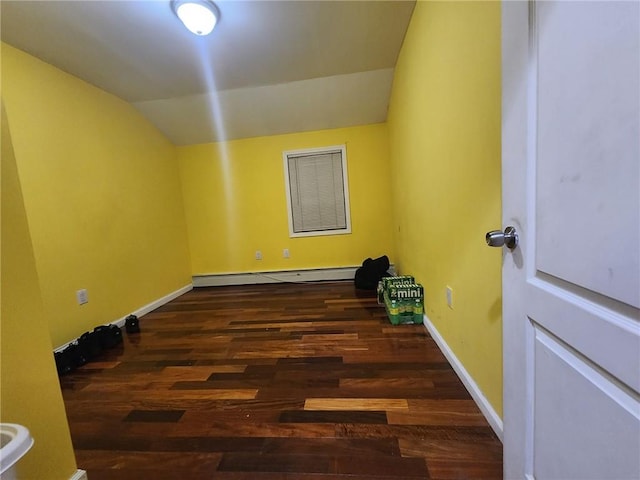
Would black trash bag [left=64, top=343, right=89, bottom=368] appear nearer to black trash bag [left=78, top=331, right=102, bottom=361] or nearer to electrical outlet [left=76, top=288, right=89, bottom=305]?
black trash bag [left=78, top=331, right=102, bottom=361]

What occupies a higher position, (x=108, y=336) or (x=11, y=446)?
(x=11, y=446)

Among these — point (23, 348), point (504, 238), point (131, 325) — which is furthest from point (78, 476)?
point (131, 325)

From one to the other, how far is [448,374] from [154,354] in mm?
2019

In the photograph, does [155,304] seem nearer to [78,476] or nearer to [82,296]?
[82,296]

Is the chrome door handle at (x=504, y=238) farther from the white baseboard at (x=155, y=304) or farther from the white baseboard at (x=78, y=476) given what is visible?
the white baseboard at (x=155, y=304)

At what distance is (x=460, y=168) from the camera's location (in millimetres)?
1269

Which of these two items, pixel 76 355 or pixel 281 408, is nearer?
pixel 281 408

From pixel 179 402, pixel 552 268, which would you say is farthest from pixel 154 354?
pixel 552 268

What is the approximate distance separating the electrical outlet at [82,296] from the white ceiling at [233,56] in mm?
1839

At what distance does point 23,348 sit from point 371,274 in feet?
9.37

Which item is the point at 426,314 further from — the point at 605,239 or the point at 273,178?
the point at 273,178

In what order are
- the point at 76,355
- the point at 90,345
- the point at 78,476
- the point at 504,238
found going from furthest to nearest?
the point at 90,345, the point at 76,355, the point at 78,476, the point at 504,238

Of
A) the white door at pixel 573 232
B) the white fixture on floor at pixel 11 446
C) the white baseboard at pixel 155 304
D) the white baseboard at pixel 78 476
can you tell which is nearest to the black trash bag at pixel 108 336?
the white baseboard at pixel 155 304

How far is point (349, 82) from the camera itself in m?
2.79
